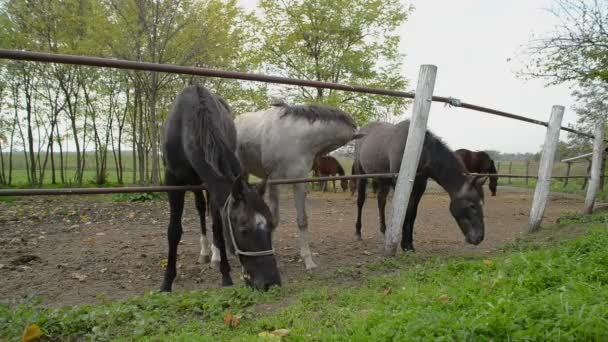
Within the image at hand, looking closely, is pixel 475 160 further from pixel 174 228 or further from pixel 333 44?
pixel 174 228

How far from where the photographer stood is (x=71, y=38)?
13844 millimetres

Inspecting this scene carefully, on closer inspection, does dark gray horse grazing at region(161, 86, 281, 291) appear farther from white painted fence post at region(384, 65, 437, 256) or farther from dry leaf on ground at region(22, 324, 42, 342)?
white painted fence post at region(384, 65, 437, 256)

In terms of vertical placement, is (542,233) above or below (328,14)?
below

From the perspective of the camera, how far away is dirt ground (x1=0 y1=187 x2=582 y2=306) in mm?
3922

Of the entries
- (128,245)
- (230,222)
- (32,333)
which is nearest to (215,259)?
(128,245)

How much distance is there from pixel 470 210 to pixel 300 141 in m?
2.25

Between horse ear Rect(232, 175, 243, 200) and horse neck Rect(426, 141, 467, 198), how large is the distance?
2.83 metres

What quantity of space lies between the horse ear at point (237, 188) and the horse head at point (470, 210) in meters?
3.06

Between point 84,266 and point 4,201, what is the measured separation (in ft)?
24.9

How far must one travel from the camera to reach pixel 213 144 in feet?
10.5

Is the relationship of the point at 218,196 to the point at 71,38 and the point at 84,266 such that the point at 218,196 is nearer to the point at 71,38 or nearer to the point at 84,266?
the point at 84,266

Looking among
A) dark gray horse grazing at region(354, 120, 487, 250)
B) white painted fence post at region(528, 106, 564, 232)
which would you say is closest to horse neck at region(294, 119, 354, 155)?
dark gray horse grazing at region(354, 120, 487, 250)

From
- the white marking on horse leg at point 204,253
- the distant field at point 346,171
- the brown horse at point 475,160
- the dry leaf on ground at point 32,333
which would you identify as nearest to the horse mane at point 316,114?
the white marking on horse leg at point 204,253

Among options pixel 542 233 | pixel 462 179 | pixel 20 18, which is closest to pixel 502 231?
pixel 542 233
